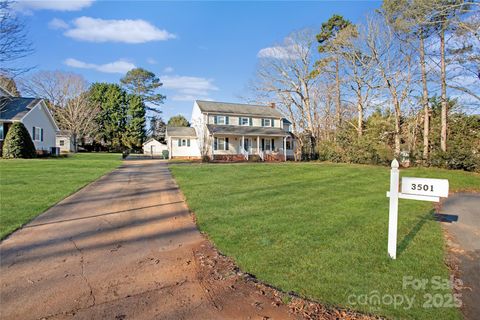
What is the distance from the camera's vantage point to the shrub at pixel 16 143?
69.5ft

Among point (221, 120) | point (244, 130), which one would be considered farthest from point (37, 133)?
point (244, 130)

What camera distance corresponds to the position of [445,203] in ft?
31.0

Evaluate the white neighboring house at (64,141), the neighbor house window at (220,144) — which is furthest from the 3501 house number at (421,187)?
the white neighboring house at (64,141)

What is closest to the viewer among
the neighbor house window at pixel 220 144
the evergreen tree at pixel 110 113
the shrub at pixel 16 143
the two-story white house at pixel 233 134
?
the shrub at pixel 16 143

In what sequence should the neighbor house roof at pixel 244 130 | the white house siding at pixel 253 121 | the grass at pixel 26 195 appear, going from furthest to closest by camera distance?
the white house siding at pixel 253 121 < the neighbor house roof at pixel 244 130 < the grass at pixel 26 195

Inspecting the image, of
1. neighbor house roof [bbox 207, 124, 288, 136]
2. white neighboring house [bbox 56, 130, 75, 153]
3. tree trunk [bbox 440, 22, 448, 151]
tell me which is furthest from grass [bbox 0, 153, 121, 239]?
white neighboring house [bbox 56, 130, 75, 153]

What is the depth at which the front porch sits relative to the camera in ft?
98.6

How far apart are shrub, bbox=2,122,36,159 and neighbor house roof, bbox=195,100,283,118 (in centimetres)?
1625

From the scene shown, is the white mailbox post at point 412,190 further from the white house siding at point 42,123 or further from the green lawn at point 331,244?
the white house siding at point 42,123

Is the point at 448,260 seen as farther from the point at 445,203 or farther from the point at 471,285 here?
the point at 445,203

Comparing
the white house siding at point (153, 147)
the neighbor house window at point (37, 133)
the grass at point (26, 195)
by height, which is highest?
the neighbor house window at point (37, 133)

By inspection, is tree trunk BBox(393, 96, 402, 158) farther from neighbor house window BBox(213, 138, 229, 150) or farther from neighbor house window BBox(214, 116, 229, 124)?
neighbor house window BBox(214, 116, 229, 124)

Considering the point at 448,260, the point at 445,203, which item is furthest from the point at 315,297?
the point at 445,203

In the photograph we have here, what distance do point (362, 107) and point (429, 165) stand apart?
941 cm
